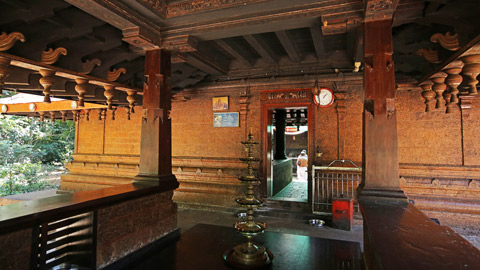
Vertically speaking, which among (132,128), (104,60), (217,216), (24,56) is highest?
(104,60)

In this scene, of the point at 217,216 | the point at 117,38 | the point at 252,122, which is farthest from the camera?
the point at 252,122

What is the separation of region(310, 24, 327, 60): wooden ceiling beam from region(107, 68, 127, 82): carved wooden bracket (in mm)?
3569

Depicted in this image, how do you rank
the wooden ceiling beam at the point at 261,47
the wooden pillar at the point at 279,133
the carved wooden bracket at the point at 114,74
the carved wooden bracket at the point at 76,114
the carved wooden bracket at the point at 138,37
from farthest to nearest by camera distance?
1. the wooden pillar at the point at 279,133
2. the carved wooden bracket at the point at 76,114
3. the carved wooden bracket at the point at 114,74
4. the wooden ceiling beam at the point at 261,47
5. the carved wooden bracket at the point at 138,37

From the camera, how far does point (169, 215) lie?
13.5 ft

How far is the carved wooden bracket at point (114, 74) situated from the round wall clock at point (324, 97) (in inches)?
174

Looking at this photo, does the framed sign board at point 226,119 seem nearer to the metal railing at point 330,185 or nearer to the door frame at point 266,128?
the door frame at point 266,128

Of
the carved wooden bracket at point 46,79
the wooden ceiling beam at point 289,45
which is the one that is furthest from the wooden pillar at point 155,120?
the wooden ceiling beam at point 289,45

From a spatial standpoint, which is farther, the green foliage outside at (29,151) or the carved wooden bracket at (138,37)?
the green foliage outside at (29,151)

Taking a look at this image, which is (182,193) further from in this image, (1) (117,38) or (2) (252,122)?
(1) (117,38)

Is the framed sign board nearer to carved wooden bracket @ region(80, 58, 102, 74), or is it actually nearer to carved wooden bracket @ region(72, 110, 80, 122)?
Answer: carved wooden bracket @ region(80, 58, 102, 74)

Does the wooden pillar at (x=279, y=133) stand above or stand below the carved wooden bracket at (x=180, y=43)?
below

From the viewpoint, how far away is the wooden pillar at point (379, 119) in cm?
270

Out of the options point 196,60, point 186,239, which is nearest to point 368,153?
point 186,239

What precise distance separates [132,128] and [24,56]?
543 cm
